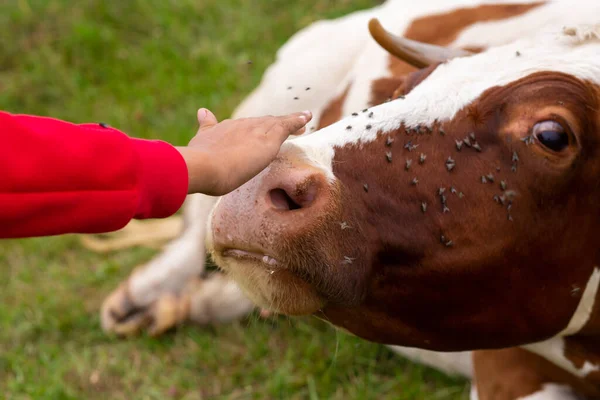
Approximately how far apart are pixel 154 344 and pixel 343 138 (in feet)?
6.61

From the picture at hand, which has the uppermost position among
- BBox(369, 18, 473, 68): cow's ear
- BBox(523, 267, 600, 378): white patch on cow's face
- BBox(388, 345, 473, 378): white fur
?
BBox(369, 18, 473, 68): cow's ear

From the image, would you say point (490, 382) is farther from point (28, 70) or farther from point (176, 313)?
point (28, 70)

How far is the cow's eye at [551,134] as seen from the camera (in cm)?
191

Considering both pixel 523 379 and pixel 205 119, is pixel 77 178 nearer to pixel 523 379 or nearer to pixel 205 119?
pixel 205 119

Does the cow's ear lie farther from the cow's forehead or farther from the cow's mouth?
the cow's mouth

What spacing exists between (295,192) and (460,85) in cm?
52

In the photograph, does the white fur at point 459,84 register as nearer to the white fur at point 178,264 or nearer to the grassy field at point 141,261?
the grassy field at point 141,261

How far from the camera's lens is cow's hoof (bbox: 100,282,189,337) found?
374 cm

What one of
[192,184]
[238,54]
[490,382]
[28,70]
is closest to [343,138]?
[192,184]

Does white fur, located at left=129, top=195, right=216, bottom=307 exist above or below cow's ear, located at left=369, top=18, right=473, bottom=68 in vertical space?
below

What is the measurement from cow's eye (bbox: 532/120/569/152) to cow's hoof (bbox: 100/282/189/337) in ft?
7.29

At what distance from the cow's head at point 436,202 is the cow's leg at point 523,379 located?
0.67 meters

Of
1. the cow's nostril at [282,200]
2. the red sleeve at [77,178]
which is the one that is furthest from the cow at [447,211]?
the red sleeve at [77,178]

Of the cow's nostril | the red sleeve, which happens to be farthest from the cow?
the red sleeve
